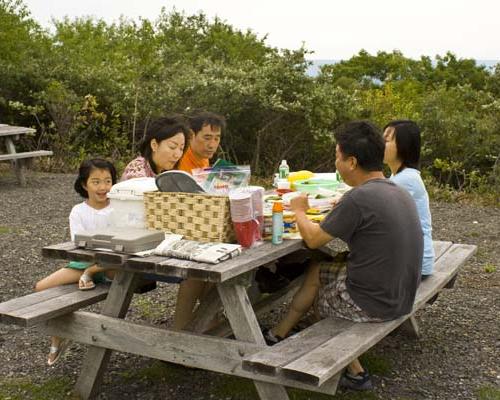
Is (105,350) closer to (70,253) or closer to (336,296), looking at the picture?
(70,253)

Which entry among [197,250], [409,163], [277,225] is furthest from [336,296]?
[409,163]

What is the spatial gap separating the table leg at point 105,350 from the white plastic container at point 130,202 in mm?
251

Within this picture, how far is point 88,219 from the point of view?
3.89 meters

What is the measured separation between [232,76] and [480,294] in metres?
7.72

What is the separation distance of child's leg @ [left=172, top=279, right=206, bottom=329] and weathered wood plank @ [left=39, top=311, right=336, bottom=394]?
1.55ft

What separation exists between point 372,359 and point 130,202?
5.65 feet

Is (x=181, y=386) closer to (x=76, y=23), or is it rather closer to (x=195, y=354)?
(x=195, y=354)

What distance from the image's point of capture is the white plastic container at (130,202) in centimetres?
351

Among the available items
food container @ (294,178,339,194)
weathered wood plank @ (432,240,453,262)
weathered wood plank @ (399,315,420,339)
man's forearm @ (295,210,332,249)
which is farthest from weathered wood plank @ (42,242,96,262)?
weathered wood plank @ (432,240,453,262)

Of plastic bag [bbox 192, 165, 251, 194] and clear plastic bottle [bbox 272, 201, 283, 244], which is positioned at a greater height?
plastic bag [bbox 192, 165, 251, 194]

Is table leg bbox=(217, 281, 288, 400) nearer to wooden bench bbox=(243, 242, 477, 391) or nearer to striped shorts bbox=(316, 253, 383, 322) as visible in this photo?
wooden bench bbox=(243, 242, 477, 391)

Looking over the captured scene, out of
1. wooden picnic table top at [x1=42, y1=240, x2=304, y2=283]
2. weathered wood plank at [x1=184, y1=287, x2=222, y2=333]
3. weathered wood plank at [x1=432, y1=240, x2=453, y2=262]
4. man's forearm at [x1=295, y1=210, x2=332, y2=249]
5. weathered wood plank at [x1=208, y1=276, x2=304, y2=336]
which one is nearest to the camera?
wooden picnic table top at [x1=42, y1=240, x2=304, y2=283]

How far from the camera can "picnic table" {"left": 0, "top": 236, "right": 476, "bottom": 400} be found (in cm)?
294

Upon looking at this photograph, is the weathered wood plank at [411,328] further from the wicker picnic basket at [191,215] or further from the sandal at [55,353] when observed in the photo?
the sandal at [55,353]
